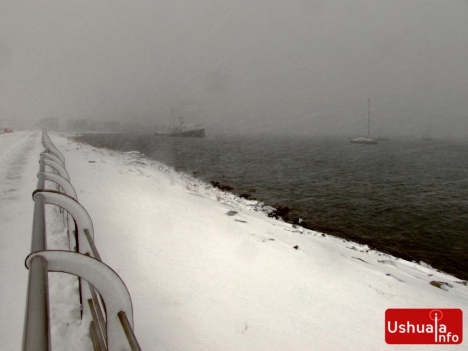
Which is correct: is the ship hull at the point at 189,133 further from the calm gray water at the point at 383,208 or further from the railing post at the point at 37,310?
the railing post at the point at 37,310

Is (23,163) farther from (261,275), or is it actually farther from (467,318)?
(467,318)

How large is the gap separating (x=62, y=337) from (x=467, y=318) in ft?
21.8

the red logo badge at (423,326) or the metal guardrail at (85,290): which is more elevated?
the metal guardrail at (85,290)

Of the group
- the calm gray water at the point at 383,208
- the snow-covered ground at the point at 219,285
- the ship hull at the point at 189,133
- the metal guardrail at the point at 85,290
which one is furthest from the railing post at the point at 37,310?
the ship hull at the point at 189,133

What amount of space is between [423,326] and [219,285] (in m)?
3.55

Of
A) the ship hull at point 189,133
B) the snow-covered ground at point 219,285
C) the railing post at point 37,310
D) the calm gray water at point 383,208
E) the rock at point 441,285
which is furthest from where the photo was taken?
the ship hull at point 189,133

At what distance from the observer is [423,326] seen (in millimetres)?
4379

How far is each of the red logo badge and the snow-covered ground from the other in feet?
0.40

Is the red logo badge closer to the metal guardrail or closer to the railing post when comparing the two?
the metal guardrail

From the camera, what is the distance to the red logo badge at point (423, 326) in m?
3.97

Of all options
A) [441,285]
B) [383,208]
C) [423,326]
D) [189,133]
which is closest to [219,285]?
[423,326]

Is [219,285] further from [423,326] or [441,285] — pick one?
[441,285]

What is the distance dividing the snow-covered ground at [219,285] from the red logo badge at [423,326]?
4.8 inches

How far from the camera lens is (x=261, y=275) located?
5148 millimetres
